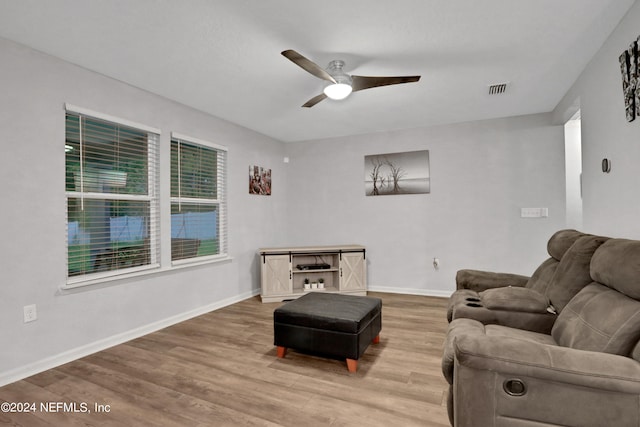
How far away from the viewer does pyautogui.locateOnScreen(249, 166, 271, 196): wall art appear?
5019mm

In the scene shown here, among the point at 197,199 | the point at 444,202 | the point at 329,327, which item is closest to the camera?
the point at 329,327

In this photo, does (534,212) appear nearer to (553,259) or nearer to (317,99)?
(553,259)

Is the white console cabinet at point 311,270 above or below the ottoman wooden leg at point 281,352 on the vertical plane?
above

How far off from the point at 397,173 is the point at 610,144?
2807 mm

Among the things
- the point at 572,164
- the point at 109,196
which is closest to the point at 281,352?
the point at 109,196

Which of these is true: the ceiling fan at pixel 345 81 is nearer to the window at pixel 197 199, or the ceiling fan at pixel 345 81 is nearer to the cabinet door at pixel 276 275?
the window at pixel 197 199

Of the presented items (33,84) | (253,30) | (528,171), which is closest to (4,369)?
(33,84)

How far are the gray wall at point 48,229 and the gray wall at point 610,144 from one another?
13.5 ft

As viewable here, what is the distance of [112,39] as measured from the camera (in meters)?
2.44

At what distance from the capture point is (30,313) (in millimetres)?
2537

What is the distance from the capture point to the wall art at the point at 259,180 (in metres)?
5.02

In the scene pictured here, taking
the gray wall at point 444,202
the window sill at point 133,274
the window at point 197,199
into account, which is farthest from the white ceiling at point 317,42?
the window sill at point 133,274

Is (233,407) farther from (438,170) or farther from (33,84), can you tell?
(438,170)

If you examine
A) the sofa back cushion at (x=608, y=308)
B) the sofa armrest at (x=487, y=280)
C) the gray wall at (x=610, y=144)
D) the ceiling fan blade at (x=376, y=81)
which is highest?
the ceiling fan blade at (x=376, y=81)
